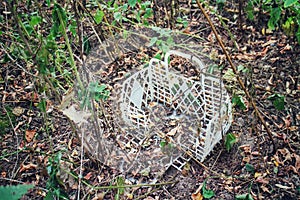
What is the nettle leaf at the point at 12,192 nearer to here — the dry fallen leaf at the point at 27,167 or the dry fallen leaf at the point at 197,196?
the dry fallen leaf at the point at 197,196

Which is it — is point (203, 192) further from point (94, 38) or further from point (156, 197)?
point (94, 38)

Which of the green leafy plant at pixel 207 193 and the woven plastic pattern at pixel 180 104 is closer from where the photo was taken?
the green leafy plant at pixel 207 193

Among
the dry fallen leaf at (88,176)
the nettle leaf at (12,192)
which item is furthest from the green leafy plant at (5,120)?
the nettle leaf at (12,192)

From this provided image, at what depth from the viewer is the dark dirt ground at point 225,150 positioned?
181cm

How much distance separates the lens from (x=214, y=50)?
241cm

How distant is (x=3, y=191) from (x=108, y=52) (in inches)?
71.1

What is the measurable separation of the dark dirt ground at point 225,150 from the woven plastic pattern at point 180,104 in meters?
0.08

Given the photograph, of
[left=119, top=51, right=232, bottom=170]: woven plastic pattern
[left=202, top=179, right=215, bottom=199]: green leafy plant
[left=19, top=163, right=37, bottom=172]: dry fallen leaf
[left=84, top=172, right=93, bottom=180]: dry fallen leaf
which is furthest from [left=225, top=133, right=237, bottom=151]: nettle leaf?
[left=19, top=163, right=37, bottom=172]: dry fallen leaf

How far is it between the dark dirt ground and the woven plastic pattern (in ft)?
0.26

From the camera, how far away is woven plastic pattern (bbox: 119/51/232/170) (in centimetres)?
189

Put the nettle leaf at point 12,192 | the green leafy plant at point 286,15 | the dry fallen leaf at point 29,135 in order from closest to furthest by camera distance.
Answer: the nettle leaf at point 12,192 < the green leafy plant at point 286,15 < the dry fallen leaf at point 29,135

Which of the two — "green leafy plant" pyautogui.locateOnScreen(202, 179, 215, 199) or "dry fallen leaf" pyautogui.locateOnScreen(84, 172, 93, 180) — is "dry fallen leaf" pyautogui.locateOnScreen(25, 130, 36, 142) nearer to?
"dry fallen leaf" pyautogui.locateOnScreen(84, 172, 93, 180)

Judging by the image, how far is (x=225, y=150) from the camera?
1911 mm

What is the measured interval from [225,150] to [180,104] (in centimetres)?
33
